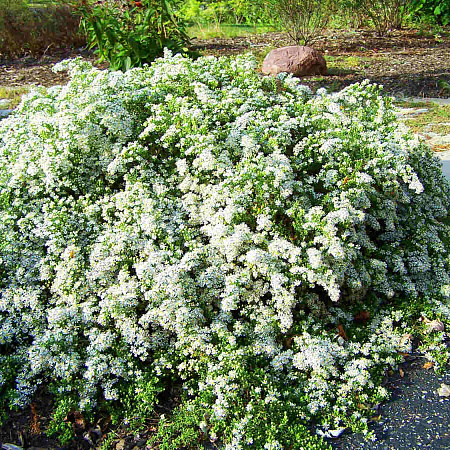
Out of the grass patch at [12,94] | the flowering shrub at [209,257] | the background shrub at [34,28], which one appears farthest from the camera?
the background shrub at [34,28]

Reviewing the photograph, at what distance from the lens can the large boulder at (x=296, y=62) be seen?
8695 millimetres

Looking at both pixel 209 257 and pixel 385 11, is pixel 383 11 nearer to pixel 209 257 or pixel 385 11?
pixel 385 11

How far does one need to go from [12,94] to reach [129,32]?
3.05m

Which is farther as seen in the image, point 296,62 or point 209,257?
point 296,62

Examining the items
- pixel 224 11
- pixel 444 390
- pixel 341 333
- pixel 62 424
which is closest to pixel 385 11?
pixel 224 11

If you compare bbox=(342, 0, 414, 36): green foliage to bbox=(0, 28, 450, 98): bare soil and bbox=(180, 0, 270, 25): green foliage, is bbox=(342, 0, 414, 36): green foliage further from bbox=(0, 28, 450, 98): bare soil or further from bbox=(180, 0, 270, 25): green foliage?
bbox=(180, 0, 270, 25): green foliage

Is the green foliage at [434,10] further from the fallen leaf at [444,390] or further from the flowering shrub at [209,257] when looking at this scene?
the fallen leaf at [444,390]

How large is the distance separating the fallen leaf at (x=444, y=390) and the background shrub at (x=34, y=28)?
1151 cm

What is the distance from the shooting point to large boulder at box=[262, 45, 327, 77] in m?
8.70

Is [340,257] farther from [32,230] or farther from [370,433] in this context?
[32,230]

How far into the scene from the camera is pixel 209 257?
3090mm

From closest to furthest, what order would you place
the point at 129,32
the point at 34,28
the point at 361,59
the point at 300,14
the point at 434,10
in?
the point at 129,32 → the point at 300,14 → the point at 361,59 → the point at 34,28 → the point at 434,10

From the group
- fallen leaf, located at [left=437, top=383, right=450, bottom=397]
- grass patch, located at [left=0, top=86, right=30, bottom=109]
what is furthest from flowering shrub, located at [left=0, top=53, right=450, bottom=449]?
grass patch, located at [left=0, top=86, right=30, bottom=109]

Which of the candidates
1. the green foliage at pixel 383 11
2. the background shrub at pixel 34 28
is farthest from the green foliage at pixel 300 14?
the background shrub at pixel 34 28
